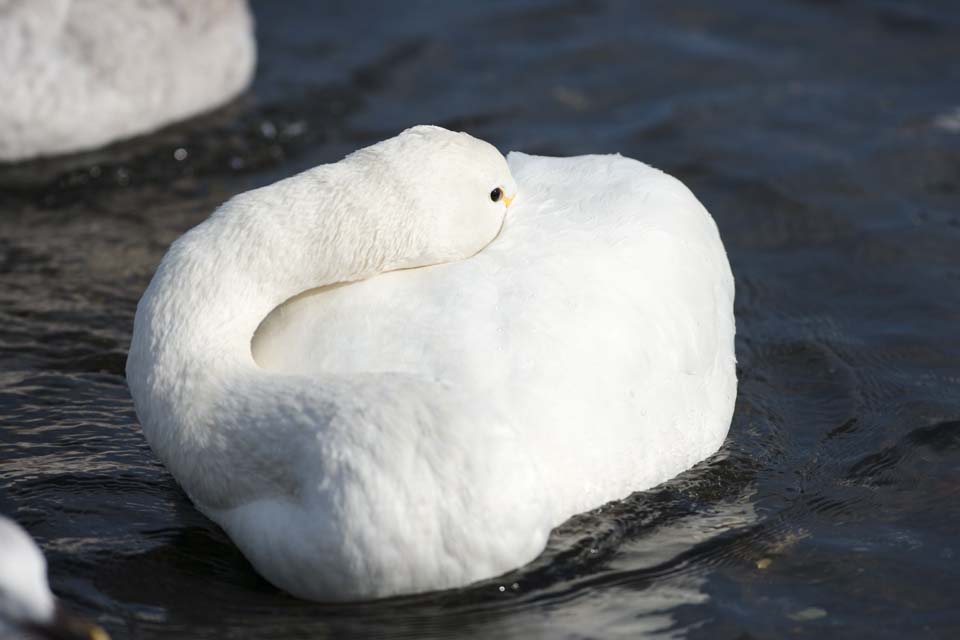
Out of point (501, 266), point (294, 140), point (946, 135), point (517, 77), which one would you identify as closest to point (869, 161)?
point (946, 135)

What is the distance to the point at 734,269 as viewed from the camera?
7461 millimetres

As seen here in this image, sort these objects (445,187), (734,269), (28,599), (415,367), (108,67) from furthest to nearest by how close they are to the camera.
Answer: (108,67) < (734,269) < (445,187) < (415,367) < (28,599)

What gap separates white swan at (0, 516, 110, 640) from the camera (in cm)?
382

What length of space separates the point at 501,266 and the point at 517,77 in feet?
15.3

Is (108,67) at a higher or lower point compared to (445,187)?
higher

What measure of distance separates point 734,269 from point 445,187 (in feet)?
9.00

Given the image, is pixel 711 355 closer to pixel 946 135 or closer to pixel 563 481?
pixel 563 481

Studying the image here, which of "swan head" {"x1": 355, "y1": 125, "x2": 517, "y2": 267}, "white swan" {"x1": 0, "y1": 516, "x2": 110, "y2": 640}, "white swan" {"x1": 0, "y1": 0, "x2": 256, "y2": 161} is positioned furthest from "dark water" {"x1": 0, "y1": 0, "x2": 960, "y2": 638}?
"swan head" {"x1": 355, "y1": 125, "x2": 517, "y2": 267}

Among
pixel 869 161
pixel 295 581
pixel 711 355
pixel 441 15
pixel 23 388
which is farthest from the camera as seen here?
pixel 441 15

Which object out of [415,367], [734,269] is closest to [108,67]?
[734,269]

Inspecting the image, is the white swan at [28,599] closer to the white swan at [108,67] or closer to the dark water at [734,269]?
the dark water at [734,269]

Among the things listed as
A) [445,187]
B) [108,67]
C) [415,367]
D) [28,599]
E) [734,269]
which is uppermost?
[108,67]

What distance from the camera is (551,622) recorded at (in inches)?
184

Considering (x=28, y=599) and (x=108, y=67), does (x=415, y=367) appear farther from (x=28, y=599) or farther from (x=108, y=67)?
(x=108, y=67)
